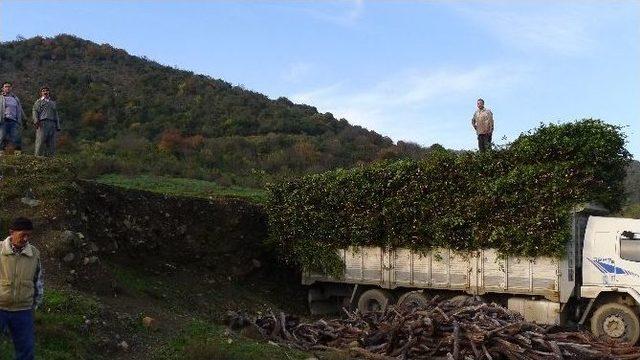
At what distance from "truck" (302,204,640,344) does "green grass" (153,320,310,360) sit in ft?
12.8

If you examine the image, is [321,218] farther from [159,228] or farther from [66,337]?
[66,337]

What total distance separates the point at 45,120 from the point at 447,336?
33.3 feet

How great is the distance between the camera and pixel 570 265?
12.3 m

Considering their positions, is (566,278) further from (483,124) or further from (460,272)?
(483,124)

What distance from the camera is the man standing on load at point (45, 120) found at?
14.4 metres

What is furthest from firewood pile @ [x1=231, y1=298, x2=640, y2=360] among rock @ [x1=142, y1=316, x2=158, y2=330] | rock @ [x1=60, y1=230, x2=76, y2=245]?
rock @ [x1=60, y1=230, x2=76, y2=245]

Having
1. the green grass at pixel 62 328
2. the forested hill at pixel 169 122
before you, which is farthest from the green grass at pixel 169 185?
the green grass at pixel 62 328

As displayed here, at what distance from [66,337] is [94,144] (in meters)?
27.9

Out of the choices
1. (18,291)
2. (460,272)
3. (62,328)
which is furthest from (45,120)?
Result: (460,272)

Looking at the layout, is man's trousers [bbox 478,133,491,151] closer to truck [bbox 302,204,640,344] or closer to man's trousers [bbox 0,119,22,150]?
truck [bbox 302,204,640,344]

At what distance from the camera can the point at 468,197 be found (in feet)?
43.9

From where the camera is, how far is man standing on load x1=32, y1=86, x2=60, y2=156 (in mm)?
14367

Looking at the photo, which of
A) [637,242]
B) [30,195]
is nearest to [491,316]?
[637,242]

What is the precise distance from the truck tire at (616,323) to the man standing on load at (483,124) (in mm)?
5036
